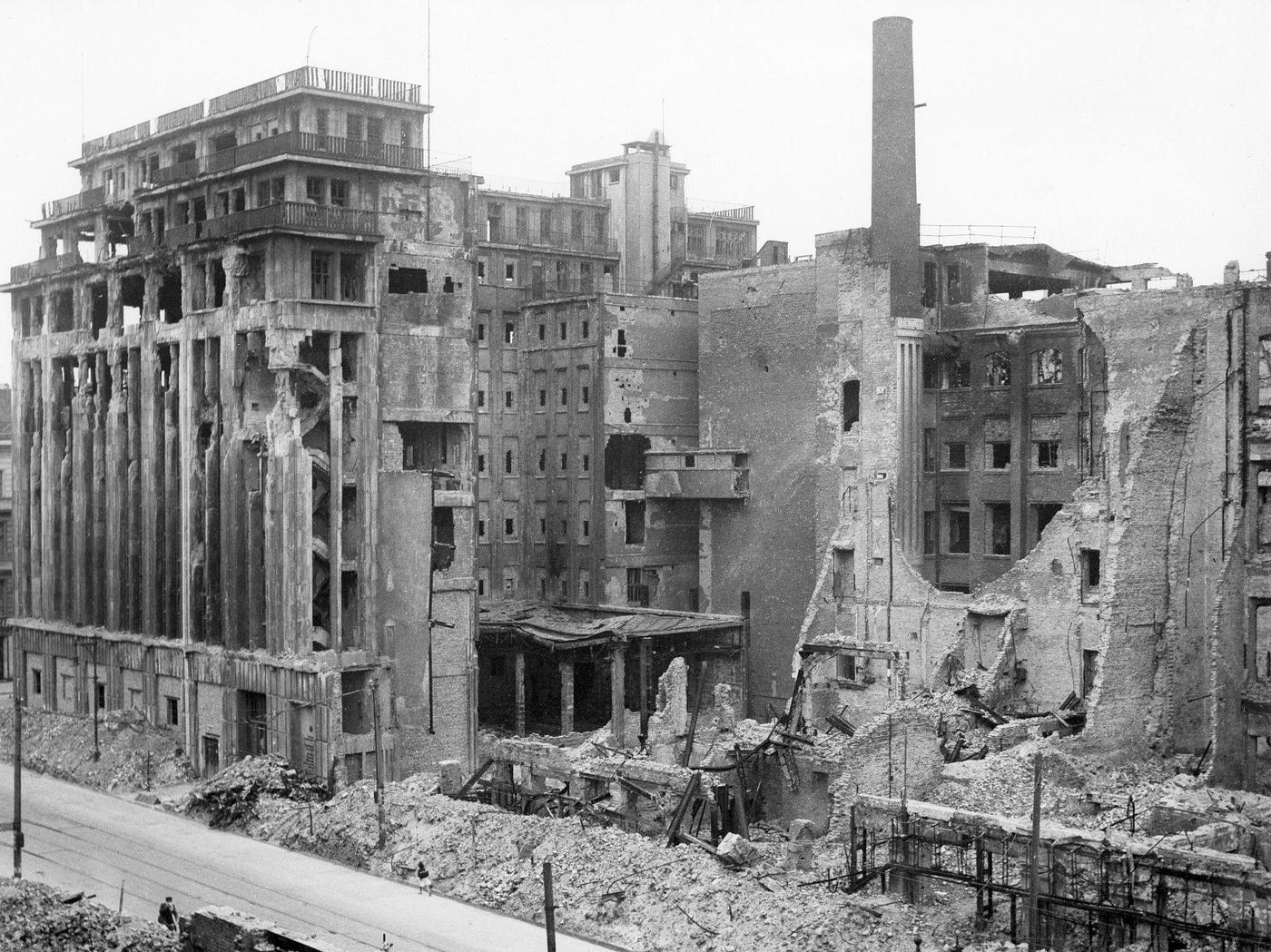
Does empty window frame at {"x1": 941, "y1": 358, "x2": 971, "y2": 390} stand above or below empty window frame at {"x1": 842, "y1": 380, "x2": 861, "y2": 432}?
above

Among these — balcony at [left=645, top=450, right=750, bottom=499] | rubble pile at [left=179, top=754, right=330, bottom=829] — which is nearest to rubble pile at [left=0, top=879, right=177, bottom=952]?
rubble pile at [left=179, top=754, right=330, bottom=829]

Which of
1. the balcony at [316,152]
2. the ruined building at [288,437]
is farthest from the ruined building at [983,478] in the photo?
the balcony at [316,152]

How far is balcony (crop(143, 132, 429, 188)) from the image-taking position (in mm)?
53844

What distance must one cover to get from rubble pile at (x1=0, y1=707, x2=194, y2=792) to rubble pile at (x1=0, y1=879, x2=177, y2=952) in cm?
1875

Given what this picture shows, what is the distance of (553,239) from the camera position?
82.2 meters

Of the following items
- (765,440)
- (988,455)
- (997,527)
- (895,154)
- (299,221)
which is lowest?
(997,527)

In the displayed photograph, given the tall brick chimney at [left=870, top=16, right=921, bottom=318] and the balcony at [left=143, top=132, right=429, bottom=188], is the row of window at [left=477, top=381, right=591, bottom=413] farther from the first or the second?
the balcony at [left=143, top=132, right=429, bottom=188]

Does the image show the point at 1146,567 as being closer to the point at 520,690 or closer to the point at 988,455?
the point at 988,455

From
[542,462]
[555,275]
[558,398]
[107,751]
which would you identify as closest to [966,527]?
[558,398]

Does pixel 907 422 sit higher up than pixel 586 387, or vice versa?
pixel 586 387

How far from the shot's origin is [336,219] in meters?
53.5

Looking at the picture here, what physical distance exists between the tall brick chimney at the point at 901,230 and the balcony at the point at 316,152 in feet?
53.3

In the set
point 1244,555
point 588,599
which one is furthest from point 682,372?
point 1244,555

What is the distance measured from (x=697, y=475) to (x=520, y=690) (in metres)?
11.0
